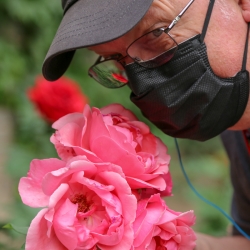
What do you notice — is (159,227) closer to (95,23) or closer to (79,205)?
(79,205)

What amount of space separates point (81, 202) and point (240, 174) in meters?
1.05

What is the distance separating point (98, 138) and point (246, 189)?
39.2 inches

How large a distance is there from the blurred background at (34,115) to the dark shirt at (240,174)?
0.92 metres

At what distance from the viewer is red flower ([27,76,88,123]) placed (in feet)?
8.63

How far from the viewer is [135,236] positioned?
1357 mm

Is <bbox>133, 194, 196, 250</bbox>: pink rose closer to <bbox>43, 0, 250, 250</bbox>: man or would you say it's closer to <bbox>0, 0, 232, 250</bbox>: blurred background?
<bbox>43, 0, 250, 250</bbox>: man

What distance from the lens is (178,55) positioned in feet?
5.56

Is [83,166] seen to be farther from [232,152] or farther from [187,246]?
[232,152]

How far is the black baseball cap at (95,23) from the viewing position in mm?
1534

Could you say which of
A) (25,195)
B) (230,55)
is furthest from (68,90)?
(25,195)

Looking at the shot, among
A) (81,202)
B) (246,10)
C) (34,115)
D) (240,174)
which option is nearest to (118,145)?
(81,202)

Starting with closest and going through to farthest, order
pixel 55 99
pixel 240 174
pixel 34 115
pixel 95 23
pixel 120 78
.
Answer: pixel 95 23
pixel 120 78
pixel 240 174
pixel 55 99
pixel 34 115

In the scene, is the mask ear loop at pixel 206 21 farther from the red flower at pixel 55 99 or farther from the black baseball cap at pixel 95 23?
the red flower at pixel 55 99

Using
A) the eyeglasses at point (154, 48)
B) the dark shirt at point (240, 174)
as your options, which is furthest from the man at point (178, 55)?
the dark shirt at point (240, 174)
